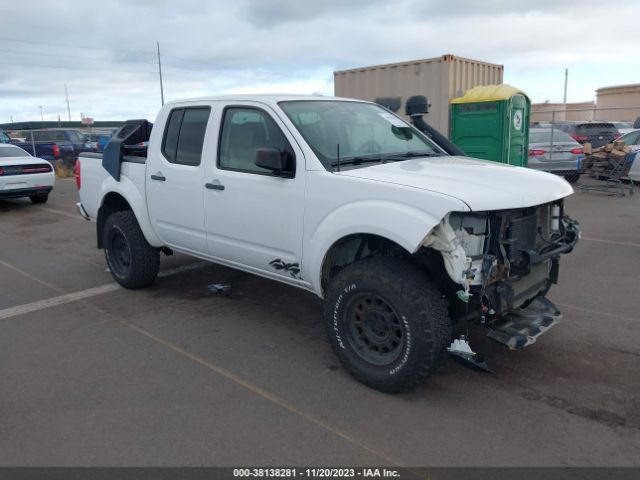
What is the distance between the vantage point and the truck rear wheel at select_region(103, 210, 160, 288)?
5812mm

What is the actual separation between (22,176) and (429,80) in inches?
353

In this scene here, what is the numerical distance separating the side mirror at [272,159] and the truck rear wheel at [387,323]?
904mm

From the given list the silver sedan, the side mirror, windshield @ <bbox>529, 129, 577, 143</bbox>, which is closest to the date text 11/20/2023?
the side mirror

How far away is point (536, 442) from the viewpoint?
3203 millimetres

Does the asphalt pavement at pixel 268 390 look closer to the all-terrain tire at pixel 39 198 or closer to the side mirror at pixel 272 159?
the side mirror at pixel 272 159

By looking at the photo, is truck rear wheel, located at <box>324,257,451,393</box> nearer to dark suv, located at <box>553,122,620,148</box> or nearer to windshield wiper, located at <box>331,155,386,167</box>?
windshield wiper, located at <box>331,155,386,167</box>

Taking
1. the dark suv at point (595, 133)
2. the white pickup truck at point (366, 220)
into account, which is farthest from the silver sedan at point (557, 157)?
the white pickup truck at point (366, 220)

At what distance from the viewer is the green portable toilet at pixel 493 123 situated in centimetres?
1095

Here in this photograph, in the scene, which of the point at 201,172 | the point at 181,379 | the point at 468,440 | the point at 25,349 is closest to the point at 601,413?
the point at 468,440

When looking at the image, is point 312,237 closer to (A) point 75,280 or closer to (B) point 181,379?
(B) point 181,379

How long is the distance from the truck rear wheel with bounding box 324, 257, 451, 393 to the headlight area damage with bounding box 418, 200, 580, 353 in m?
0.23

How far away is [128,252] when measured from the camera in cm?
601

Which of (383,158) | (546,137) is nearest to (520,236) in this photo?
(383,158)

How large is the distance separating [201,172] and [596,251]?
552 cm
